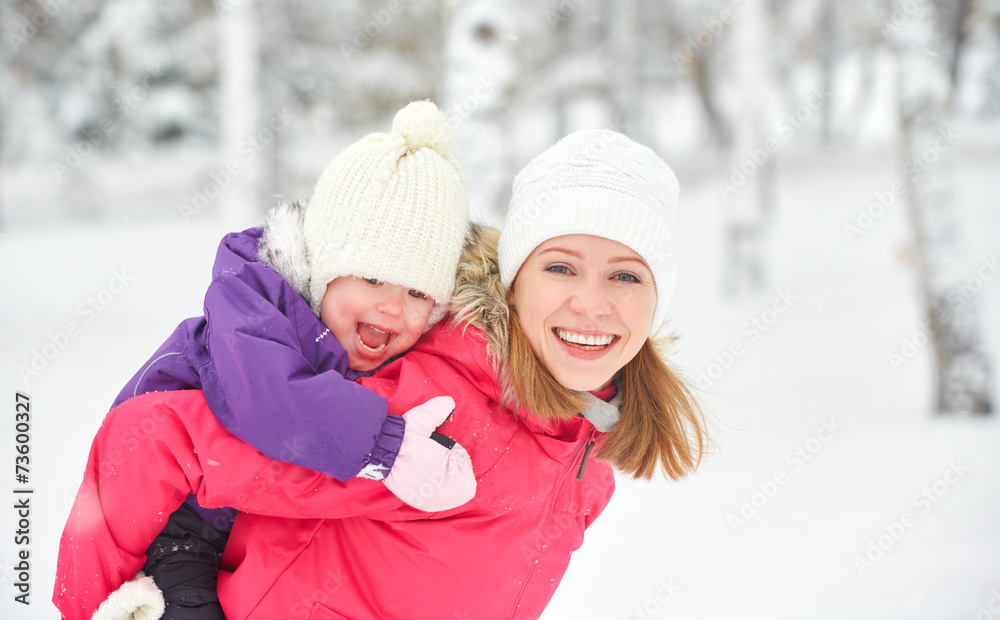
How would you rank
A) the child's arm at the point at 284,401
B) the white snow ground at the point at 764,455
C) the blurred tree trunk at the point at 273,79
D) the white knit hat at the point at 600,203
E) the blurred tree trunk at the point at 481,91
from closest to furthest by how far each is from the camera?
the child's arm at the point at 284,401 → the white knit hat at the point at 600,203 → the white snow ground at the point at 764,455 → the blurred tree trunk at the point at 481,91 → the blurred tree trunk at the point at 273,79

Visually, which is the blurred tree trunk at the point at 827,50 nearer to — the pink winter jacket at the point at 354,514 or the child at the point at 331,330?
the child at the point at 331,330

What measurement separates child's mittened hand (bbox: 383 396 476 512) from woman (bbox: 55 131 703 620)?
2 cm

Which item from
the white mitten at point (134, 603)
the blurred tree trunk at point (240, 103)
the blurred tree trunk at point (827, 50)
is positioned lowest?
the white mitten at point (134, 603)

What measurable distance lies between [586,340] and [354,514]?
2.32 feet

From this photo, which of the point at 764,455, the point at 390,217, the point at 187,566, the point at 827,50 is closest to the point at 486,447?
the point at 390,217

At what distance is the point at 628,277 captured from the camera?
6.34 ft

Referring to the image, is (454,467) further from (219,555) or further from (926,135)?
(926,135)

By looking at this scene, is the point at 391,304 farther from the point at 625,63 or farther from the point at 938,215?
the point at 625,63

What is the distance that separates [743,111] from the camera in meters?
9.82

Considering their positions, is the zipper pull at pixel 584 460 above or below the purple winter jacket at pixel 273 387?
above

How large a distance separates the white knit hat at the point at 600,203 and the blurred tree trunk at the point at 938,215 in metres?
5.11

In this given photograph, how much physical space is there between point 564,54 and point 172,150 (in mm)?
11156

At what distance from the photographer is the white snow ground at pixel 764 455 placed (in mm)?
3541

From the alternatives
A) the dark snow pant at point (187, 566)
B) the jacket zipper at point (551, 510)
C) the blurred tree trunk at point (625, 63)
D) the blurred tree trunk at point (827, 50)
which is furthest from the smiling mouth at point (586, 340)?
the blurred tree trunk at point (827, 50)
